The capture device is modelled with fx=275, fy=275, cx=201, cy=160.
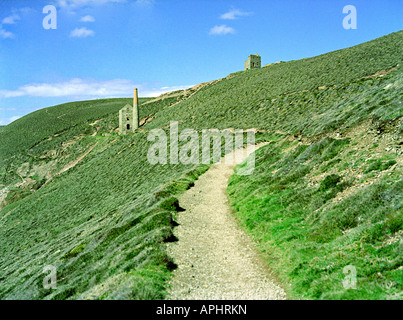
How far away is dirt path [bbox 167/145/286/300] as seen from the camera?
777 centimetres

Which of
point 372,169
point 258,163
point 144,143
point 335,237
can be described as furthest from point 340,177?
point 144,143

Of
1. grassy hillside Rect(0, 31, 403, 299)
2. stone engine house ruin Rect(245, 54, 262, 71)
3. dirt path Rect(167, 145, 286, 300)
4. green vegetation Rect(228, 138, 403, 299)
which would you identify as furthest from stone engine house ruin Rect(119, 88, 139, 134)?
green vegetation Rect(228, 138, 403, 299)

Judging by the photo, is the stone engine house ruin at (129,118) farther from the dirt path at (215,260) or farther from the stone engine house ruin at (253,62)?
the dirt path at (215,260)

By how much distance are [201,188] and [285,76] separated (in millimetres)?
46422

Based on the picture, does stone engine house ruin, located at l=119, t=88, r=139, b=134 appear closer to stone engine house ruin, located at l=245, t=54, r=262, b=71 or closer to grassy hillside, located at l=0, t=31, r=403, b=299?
grassy hillside, located at l=0, t=31, r=403, b=299

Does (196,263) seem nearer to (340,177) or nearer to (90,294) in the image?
(90,294)

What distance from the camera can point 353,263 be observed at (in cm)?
720

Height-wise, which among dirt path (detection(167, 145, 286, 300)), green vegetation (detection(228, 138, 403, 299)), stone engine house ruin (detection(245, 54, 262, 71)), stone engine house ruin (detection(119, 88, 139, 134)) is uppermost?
stone engine house ruin (detection(245, 54, 262, 71))

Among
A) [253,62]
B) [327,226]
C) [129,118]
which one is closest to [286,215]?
[327,226]

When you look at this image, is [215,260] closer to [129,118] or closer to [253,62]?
[129,118]

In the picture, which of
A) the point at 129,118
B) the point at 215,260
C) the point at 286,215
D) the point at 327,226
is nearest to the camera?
the point at 327,226

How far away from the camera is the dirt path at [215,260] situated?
7.77 metres

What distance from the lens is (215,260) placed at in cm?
1007

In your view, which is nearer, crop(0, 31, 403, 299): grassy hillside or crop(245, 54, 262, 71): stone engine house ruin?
crop(0, 31, 403, 299): grassy hillside
